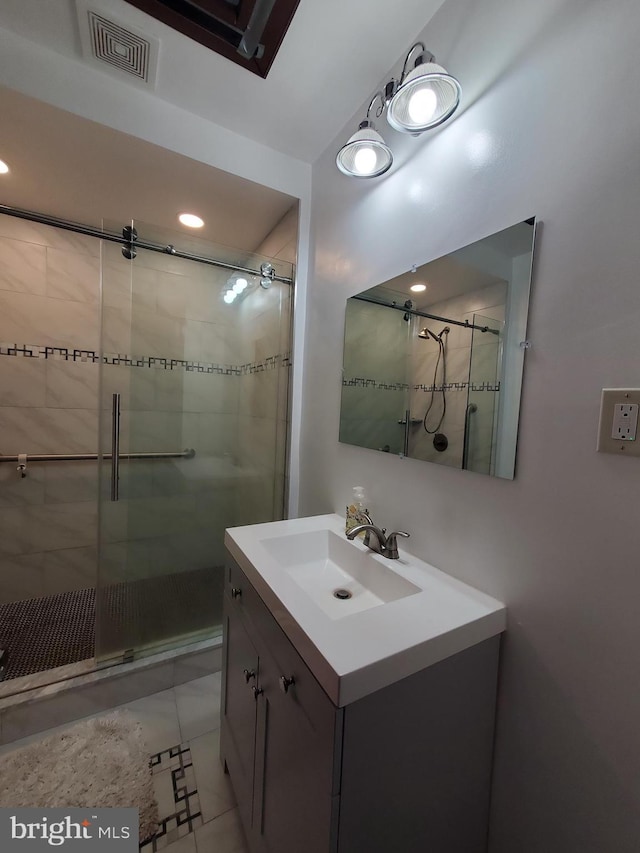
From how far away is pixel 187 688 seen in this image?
1507 millimetres

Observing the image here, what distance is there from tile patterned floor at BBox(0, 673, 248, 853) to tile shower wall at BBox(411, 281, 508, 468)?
1.30m

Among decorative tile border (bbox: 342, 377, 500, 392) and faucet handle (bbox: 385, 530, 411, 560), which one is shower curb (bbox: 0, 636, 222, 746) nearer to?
faucet handle (bbox: 385, 530, 411, 560)

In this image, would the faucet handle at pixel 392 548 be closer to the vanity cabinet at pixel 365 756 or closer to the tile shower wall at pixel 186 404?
the vanity cabinet at pixel 365 756

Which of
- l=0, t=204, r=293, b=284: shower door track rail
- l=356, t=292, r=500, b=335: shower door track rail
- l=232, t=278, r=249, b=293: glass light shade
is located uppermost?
l=0, t=204, r=293, b=284: shower door track rail

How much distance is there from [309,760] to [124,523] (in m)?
1.28

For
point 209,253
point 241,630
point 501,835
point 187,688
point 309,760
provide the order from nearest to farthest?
point 309,760
point 501,835
point 241,630
point 187,688
point 209,253

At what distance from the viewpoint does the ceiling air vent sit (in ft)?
3.55

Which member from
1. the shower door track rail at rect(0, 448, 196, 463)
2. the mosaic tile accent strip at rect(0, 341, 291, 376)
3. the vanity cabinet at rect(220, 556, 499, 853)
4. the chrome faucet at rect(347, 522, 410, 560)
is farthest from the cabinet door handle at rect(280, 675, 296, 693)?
the mosaic tile accent strip at rect(0, 341, 291, 376)

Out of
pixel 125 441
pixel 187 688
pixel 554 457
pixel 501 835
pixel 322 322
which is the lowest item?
pixel 187 688

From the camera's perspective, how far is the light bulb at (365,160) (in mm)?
1107

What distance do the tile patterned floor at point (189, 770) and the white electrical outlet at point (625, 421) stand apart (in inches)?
59.2

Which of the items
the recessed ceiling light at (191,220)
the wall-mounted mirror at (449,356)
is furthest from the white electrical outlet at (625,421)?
the recessed ceiling light at (191,220)

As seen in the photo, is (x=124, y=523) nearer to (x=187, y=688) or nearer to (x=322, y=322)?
(x=187, y=688)

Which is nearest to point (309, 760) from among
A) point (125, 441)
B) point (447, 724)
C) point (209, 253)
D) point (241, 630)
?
point (447, 724)
